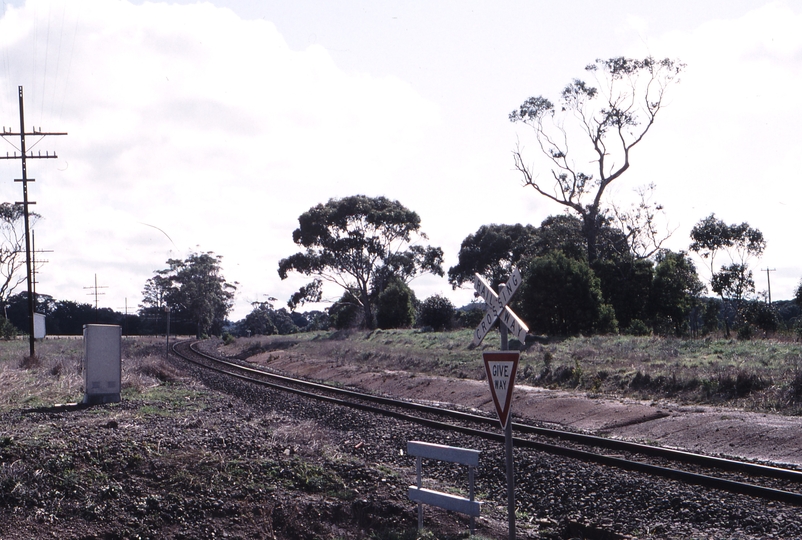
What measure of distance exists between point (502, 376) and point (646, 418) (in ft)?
30.7

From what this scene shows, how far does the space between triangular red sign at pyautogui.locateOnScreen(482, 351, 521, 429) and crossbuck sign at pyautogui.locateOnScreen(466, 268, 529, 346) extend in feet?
0.89

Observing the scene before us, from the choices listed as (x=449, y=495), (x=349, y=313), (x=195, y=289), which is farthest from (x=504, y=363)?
(x=195, y=289)

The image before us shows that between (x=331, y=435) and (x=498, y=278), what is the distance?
188 feet

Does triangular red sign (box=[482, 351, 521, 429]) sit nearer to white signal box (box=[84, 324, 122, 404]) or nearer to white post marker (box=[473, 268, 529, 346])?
white post marker (box=[473, 268, 529, 346])

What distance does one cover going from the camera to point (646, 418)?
1445cm

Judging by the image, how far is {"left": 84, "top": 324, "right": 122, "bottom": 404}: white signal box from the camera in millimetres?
14023

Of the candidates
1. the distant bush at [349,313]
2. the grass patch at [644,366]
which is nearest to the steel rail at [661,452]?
the grass patch at [644,366]

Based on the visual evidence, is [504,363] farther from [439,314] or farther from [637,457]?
[439,314]

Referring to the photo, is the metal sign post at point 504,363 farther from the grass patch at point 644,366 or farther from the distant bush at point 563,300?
the distant bush at point 563,300

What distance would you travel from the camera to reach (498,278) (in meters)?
69.1

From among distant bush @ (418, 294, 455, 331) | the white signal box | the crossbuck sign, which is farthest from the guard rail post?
distant bush @ (418, 294, 455, 331)

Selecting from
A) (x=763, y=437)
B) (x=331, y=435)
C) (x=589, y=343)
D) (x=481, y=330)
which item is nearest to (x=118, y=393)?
(x=331, y=435)

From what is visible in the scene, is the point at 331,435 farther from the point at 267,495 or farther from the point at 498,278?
the point at 498,278

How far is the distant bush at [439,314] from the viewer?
5000cm
